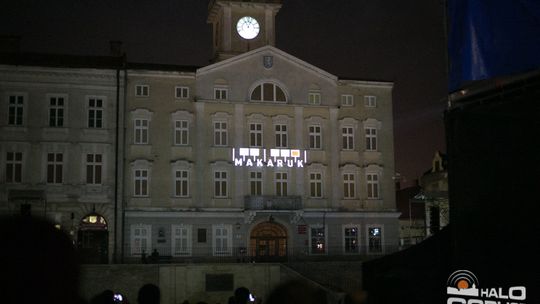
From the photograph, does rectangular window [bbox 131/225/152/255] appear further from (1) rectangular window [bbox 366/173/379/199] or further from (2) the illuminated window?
(1) rectangular window [bbox 366/173/379/199]

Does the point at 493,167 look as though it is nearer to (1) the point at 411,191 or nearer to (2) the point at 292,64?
(2) the point at 292,64

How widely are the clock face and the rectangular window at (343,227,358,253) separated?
578 inches

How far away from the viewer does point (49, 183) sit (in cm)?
4175

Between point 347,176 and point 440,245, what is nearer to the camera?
point 440,245

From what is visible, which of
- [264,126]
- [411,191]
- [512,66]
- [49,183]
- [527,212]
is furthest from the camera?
[411,191]

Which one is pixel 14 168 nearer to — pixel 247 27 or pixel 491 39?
pixel 247 27

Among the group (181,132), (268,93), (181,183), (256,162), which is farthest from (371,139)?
(181,183)

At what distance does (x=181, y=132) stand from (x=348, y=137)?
433 inches

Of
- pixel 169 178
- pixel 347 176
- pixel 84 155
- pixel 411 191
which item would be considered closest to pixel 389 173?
pixel 347 176

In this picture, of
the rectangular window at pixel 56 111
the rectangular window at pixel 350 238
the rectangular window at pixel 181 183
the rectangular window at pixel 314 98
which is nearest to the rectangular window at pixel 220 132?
→ the rectangular window at pixel 181 183

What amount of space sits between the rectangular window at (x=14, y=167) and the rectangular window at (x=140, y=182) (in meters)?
6.61

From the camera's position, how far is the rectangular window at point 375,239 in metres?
45.7

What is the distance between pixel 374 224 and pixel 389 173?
3.71 metres

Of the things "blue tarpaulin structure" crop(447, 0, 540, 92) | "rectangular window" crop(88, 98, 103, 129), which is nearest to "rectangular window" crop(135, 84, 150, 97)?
"rectangular window" crop(88, 98, 103, 129)
